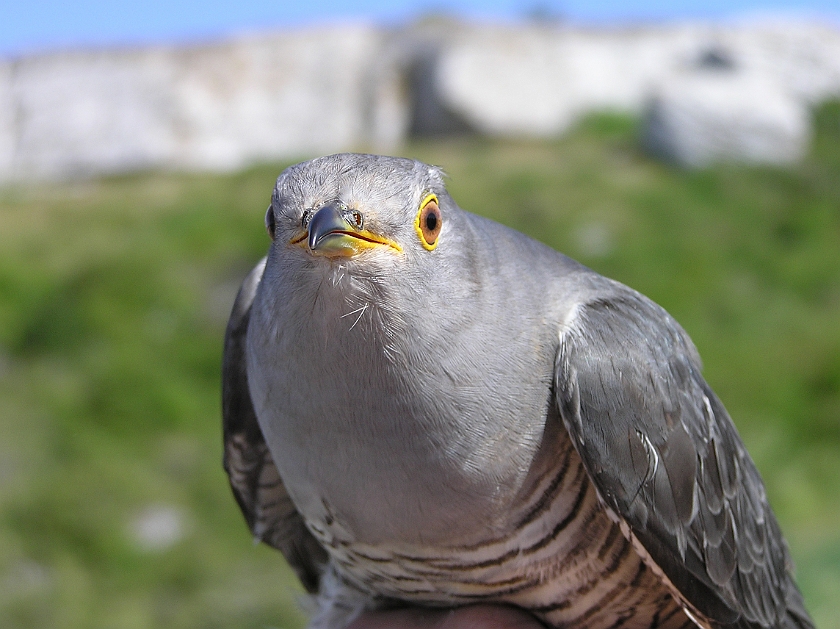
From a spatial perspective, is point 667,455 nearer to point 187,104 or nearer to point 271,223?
point 271,223

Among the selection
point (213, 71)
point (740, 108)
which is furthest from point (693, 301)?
point (213, 71)

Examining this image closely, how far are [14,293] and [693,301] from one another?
288 inches

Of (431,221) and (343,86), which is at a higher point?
(431,221)

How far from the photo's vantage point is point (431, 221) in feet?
6.67

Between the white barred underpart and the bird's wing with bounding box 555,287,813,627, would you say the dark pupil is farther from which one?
the white barred underpart

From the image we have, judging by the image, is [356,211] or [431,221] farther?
[431,221]

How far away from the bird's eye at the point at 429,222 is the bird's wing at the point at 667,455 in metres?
0.51

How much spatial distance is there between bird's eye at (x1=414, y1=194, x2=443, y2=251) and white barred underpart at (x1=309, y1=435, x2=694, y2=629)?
69 cm

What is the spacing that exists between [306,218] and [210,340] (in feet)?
22.5

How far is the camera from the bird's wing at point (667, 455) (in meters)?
2.25

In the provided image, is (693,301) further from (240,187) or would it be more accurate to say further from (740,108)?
(240,187)

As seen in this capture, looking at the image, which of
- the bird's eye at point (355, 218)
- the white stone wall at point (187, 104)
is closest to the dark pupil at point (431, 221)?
the bird's eye at point (355, 218)

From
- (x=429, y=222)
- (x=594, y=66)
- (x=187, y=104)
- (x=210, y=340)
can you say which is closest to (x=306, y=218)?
(x=429, y=222)

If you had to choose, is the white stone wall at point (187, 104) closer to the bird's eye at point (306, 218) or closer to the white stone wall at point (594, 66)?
the white stone wall at point (594, 66)
